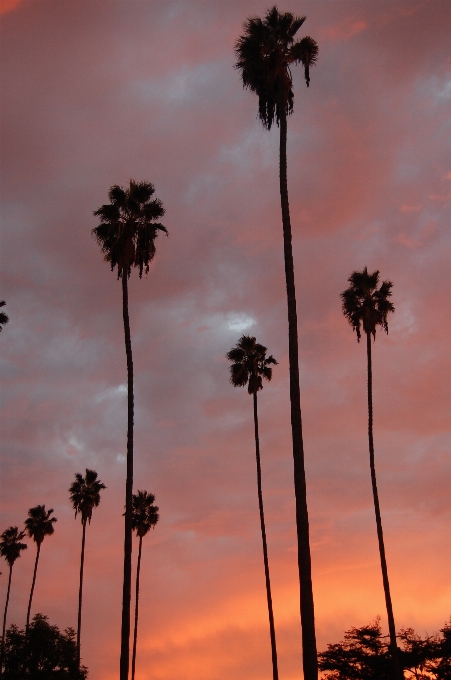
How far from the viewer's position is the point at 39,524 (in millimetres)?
72188

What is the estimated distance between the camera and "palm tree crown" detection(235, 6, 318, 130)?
2553cm

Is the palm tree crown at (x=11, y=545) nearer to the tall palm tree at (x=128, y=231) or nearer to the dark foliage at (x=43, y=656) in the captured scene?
the dark foliage at (x=43, y=656)

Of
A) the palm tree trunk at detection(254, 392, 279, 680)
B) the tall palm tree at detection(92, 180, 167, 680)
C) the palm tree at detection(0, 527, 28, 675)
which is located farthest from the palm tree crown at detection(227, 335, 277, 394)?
the palm tree at detection(0, 527, 28, 675)

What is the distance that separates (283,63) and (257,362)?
28122 millimetres

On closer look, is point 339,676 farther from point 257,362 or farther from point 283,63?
point 283,63

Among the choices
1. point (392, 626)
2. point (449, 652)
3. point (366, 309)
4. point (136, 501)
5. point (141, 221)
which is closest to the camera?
point (141, 221)

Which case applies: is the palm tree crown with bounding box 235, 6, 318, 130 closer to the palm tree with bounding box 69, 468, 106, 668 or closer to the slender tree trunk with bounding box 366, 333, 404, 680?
the slender tree trunk with bounding box 366, 333, 404, 680

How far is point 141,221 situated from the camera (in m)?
31.9

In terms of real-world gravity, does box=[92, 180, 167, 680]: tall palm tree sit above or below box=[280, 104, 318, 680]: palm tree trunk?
above

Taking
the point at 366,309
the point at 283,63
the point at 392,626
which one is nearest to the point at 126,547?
the point at 392,626

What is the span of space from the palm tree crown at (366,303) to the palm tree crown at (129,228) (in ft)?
53.3

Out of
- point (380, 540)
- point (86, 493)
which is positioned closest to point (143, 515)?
point (86, 493)

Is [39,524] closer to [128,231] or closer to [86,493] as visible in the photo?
[86,493]

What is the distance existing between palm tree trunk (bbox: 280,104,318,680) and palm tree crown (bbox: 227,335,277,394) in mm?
27271
